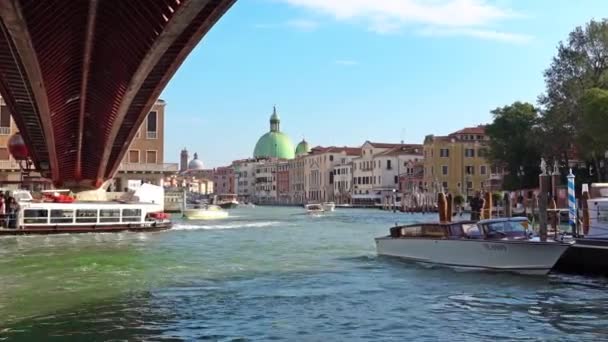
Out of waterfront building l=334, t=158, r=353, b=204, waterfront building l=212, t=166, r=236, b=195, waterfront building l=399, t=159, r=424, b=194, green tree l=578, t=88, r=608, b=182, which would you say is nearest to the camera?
green tree l=578, t=88, r=608, b=182

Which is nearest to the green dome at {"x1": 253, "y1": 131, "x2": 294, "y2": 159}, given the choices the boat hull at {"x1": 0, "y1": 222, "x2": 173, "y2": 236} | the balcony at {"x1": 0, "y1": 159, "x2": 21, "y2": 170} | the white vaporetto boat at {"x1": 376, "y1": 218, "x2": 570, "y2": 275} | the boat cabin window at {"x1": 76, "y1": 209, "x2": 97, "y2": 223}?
the balcony at {"x1": 0, "y1": 159, "x2": 21, "y2": 170}

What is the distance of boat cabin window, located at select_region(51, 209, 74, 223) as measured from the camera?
35.3m

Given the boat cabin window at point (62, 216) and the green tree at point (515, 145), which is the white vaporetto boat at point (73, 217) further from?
the green tree at point (515, 145)

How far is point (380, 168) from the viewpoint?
111 m

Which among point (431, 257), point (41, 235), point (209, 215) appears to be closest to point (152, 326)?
point (431, 257)

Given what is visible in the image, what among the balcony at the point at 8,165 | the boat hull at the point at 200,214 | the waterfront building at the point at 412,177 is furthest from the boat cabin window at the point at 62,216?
the waterfront building at the point at 412,177

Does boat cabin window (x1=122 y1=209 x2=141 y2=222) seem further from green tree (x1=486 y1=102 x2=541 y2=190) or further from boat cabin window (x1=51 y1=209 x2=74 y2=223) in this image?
green tree (x1=486 y1=102 x2=541 y2=190)

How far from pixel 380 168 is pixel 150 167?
53284mm

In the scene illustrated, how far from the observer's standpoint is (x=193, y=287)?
15.1 metres

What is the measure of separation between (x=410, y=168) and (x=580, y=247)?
8980 cm

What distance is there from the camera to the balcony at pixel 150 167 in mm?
63553

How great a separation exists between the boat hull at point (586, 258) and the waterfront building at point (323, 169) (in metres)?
107

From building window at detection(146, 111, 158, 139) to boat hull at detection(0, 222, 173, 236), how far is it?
2839 cm

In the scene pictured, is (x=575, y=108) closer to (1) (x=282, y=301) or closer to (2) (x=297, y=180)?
(1) (x=282, y=301)
